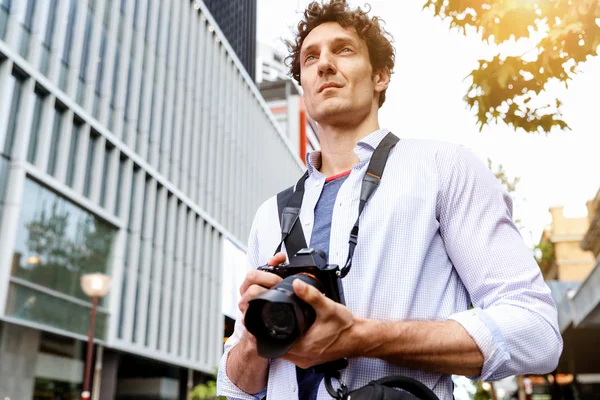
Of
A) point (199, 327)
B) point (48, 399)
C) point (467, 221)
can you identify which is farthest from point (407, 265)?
point (199, 327)

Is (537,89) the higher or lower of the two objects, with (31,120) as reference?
lower

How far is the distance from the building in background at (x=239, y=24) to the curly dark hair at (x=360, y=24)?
129 ft

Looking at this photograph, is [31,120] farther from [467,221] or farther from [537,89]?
[467,221]

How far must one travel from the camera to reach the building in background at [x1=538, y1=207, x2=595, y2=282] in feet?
152

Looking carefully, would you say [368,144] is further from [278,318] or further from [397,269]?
[278,318]

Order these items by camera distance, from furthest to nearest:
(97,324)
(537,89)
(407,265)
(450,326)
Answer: (97,324), (537,89), (407,265), (450,326)

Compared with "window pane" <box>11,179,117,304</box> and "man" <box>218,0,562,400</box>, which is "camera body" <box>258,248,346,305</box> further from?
"window pane" <box>11,179,117,304</box>

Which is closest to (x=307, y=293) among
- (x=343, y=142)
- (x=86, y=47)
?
(x=343, y=142)

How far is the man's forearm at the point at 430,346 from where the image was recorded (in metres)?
1.39

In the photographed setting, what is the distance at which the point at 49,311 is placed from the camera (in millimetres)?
21094

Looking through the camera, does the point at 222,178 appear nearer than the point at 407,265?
No

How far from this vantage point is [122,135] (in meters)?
27.0

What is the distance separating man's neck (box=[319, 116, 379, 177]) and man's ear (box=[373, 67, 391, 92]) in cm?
19

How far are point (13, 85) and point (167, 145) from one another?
11055mm
